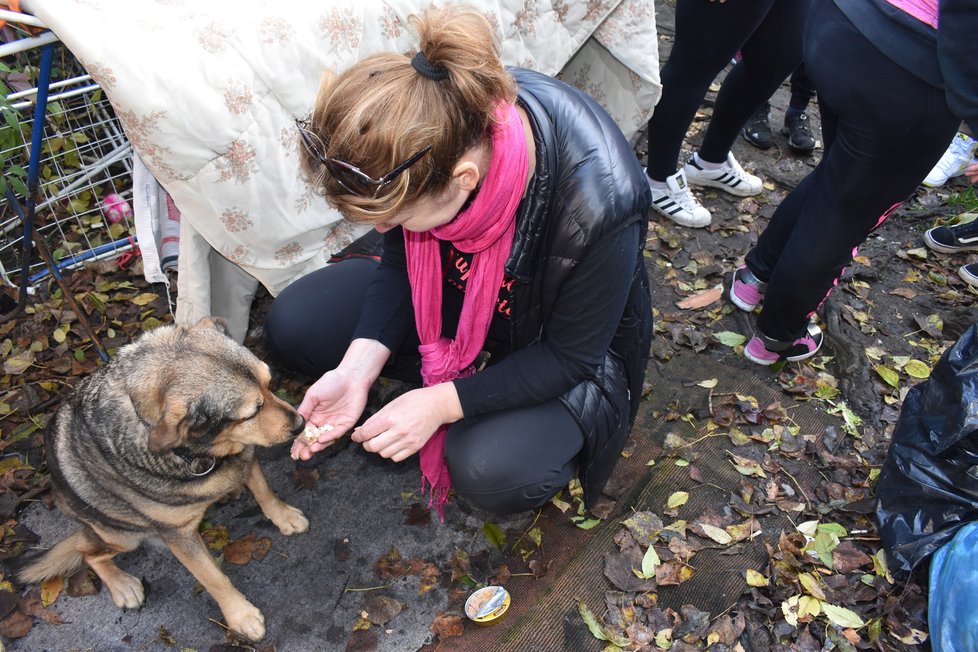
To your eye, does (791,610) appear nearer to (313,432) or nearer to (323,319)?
(313,432)

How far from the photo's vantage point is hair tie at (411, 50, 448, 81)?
60.6 inches

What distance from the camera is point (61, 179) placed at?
3.25 metres

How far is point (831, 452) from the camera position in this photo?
3.01m

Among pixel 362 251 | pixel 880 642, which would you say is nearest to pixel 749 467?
pixel 880 642

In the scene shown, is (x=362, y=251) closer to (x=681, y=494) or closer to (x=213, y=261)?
(x=213, y=261)

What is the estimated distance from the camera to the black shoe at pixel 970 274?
3.93 meters

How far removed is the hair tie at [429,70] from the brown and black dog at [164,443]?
3.83ft

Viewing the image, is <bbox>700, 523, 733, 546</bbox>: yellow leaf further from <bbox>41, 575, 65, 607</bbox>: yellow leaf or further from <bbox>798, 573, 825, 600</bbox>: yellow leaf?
<bbox>41, 575, 65, 607</bbox>: yellow leaf

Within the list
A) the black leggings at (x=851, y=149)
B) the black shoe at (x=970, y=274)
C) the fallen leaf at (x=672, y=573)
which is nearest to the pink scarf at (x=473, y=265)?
the fallen leaf at (x=672, y=573)

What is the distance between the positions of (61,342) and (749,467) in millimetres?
3758

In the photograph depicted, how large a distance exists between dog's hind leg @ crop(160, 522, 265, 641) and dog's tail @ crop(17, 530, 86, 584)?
1.23 ft

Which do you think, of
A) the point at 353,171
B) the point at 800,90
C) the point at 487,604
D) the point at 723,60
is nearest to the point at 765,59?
the point at 723,60

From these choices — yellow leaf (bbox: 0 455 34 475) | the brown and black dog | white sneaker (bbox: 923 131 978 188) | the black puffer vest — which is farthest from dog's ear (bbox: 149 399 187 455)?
white sneaker (bbox: 923 131 978 188)

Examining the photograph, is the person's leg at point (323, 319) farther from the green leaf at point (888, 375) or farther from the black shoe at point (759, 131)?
A: the black shoe at point (759, 131)
